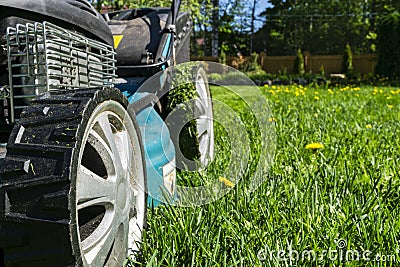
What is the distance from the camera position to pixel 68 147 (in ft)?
3.11

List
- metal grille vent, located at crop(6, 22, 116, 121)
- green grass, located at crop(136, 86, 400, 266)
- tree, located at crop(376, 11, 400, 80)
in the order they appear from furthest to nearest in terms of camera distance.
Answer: tree, located at crop(376, 11, 400, 80) → green grass, located at crop(136, 86, 400, 266) → metal grille vent, located at crop(6, 22, 116, 121)

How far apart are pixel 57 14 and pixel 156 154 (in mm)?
659

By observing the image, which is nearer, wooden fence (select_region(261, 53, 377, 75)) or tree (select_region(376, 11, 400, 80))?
tree (select_region(376, 11, 400, 80))

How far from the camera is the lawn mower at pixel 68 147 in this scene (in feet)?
3.04

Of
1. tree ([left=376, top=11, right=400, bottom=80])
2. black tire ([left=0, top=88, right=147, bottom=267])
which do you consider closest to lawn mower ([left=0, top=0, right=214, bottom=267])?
black tire ([left=0, top=88, right=147, bottom=267])

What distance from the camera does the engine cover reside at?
128cm

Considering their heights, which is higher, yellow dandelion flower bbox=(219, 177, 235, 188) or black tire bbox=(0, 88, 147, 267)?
black tire bbox=(0, 88, 147, 267)

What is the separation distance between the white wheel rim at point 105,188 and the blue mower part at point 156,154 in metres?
0.34

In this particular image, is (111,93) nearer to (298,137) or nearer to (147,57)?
(147,57)

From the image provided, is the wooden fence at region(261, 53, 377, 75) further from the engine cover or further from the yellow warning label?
the engine cover

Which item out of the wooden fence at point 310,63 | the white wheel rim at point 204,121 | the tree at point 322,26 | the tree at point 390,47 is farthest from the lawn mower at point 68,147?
the tree at point 322,26

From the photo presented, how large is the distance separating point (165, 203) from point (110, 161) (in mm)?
611

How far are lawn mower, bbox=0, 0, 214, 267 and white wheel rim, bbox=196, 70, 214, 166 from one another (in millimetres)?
468

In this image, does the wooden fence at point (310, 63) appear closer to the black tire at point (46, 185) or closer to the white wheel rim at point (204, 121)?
the white wheel rim at point (204, 121)
